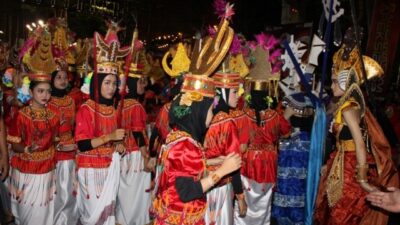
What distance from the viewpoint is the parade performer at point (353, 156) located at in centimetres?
409

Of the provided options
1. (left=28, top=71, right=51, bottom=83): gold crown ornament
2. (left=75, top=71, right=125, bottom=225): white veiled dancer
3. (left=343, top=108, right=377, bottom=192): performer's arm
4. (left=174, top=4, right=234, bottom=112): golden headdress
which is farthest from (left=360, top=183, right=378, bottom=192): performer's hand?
(left=28, top=71, right=51, bottom=83): gold crown ornament

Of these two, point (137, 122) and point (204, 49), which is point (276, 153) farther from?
point (204, 49)

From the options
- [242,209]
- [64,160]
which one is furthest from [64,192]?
[242,209]

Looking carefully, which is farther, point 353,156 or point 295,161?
point 295,161

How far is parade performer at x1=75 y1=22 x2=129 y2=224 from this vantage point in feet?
15.2

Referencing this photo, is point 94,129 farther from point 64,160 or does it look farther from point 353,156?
point 353,156

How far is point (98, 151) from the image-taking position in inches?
188

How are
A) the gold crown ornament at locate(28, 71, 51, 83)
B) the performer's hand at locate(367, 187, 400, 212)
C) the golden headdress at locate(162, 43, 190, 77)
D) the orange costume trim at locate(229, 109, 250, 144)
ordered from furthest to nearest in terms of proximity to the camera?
the golden headdress at locate(162, 43, 190, 77) < the gold crown ornament at locate(28, 71, 51, 83) < the orange costume trim at locate(229, 109, 250, 144) < the performer's hand at locate(367, 187, 400, 212)

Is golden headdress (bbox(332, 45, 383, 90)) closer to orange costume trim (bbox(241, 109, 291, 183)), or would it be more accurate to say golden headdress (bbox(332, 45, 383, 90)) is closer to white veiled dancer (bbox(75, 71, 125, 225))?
orange costume trim (bbox(241, 109, 291, 183))

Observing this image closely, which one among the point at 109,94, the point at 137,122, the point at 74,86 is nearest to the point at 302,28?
the point at 74,86

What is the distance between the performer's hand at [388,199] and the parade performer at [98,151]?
271 centimetres

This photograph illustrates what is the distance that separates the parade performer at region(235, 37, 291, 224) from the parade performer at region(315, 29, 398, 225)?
1.38 meters

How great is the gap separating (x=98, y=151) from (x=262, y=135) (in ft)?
7.87

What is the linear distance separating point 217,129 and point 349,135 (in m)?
1.41
